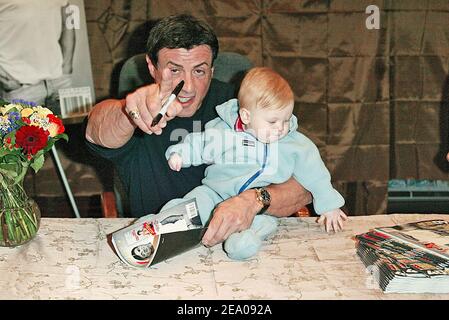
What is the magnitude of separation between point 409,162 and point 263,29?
1.02m

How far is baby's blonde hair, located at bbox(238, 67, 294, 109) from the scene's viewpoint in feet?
4.45

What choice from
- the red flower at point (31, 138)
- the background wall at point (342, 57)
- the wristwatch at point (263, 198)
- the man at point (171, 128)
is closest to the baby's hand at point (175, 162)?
the man at point (171, 128)

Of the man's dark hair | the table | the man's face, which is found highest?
the man's dark hair

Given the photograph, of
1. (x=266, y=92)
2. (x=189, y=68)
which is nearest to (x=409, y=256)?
(x=266, y=92)

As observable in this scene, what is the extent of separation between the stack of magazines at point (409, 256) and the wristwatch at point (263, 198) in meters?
0.24

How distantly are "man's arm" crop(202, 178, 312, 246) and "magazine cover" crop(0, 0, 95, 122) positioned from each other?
4.27ft

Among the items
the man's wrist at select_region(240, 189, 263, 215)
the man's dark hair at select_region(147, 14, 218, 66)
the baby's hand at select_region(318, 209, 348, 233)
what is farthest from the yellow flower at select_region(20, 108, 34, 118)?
the baby's hand at select_region(318, 209, 348, 233)

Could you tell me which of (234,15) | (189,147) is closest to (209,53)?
(189,147)

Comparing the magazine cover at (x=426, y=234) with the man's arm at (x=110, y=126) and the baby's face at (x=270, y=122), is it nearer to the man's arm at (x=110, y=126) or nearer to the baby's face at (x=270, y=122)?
the baby's face at (x=270, y=122)

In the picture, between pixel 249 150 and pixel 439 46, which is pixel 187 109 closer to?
pixel 249 150

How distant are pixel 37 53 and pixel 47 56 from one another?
0.05 metres

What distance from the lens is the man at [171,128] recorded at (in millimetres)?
1317

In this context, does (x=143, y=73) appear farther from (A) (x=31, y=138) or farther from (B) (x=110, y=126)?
(A) (x=31, y=138)

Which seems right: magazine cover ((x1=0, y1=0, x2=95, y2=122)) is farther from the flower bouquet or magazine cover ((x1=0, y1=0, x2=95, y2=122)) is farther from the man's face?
the flower bouquet
